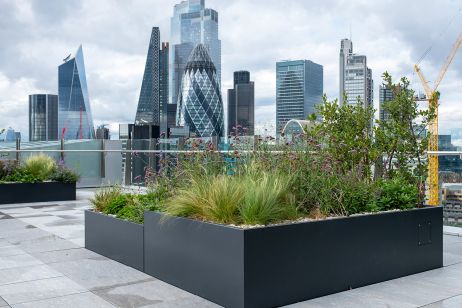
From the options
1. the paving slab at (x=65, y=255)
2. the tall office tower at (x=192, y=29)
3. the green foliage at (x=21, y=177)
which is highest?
the tall office tower at (x=192, y=29)

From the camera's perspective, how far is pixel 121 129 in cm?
1365

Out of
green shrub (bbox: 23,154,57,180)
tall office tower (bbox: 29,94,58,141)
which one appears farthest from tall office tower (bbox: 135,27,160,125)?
green shrub (bbox: 23,154,57,180)

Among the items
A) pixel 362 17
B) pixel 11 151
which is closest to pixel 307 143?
pixel 362 17

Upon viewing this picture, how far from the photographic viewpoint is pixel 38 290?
3.47 meters

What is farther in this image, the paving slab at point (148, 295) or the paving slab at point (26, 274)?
the paving slab at point (26, 274)

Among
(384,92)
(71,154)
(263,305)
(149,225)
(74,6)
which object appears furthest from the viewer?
(71,154)

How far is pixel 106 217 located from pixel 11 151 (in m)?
8.00

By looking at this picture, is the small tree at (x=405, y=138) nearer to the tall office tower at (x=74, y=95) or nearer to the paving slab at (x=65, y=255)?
the paving slab at (x=65, y=255)

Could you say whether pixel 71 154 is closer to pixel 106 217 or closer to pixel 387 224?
pixel 106 217

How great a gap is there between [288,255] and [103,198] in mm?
2639

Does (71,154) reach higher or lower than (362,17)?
lower

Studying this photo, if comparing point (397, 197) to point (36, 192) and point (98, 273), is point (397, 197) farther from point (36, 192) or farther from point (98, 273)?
point (36, 192)

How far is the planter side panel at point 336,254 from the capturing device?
305cm

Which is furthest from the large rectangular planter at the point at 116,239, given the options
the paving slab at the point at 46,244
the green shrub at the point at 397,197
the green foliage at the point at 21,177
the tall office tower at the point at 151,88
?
the tall office tower at the point at 151,88
